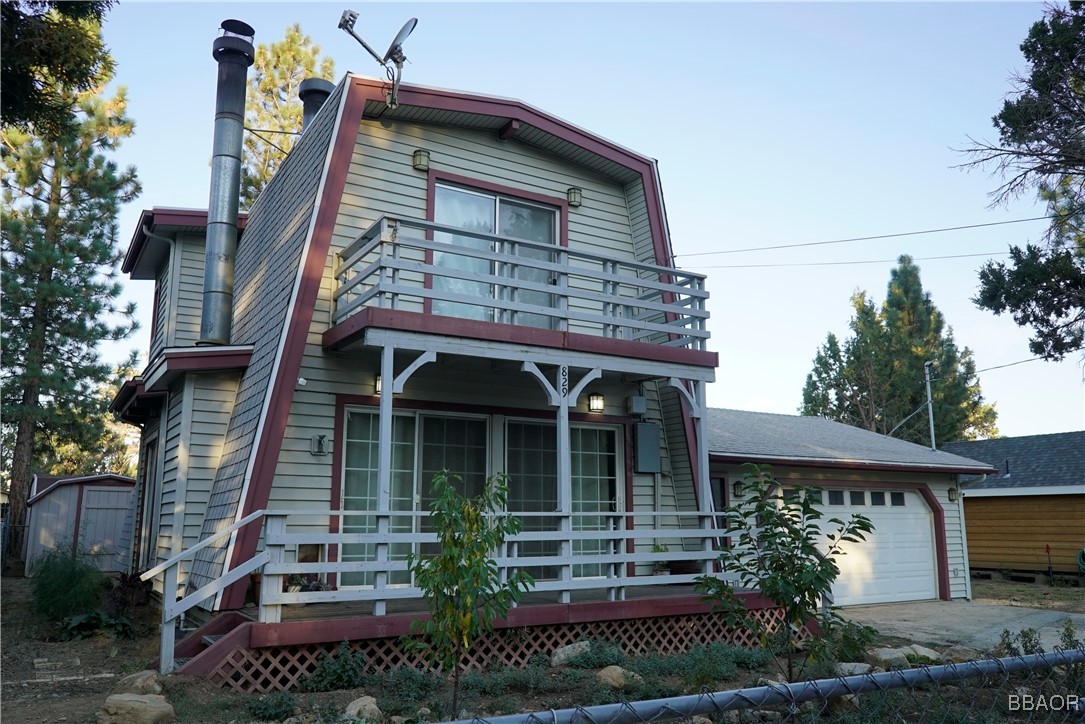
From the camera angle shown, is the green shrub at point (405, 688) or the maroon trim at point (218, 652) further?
the maroon trim at point (218, 652)

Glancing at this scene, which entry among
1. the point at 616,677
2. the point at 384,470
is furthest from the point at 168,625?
the point at 616,677

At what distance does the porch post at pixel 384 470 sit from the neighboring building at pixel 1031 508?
18.5 meters

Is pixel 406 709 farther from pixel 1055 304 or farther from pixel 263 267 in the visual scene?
pixel 1055 304

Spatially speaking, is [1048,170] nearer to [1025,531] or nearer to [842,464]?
[842,464]

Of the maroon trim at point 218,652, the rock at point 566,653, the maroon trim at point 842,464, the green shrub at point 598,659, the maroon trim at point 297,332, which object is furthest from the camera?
the maroon trim at point 842,464

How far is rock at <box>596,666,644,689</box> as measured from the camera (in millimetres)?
7242

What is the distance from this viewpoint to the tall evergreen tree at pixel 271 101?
25719 millimetres

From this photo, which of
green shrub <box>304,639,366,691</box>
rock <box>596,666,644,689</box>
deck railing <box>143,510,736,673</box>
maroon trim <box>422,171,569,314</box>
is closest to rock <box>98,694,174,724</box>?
deck railing <box>143,510,736,673</box>

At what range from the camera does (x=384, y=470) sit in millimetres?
8336

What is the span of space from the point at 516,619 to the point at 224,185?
7916 mm

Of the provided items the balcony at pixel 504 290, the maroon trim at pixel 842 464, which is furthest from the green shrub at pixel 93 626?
the maroon trim at pixel 842 464

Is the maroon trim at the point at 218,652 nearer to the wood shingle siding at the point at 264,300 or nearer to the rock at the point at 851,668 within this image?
the wood shingle siding at the point at 264,300

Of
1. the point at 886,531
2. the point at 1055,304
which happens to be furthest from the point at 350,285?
the point at 1055,304

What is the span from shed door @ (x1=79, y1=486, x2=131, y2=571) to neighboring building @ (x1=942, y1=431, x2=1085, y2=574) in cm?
2183
